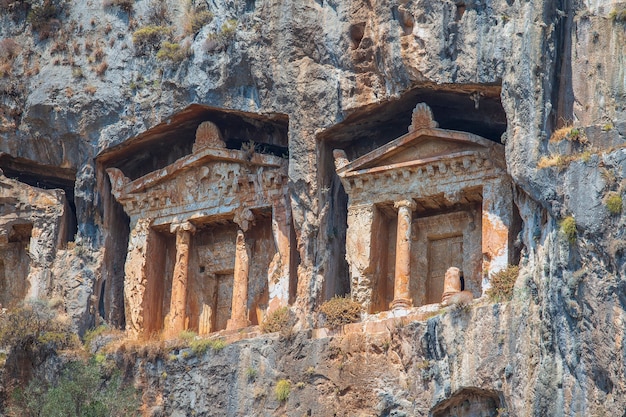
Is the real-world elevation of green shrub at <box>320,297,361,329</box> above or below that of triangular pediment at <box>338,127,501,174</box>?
below

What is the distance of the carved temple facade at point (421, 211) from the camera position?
1172 inches

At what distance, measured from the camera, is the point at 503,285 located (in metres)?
28.2

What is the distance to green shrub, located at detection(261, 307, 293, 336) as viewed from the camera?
3013 cm

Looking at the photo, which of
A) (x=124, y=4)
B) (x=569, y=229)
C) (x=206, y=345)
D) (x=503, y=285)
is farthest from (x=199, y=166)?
(x=569, y=229)

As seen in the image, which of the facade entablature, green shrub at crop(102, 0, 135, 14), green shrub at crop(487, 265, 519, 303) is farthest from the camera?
green shrub at crop(102, 0, 135, 14)

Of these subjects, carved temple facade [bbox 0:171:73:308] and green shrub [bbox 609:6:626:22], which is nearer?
green shrub [bbox 609:6:626:22]

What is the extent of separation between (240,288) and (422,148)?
14.4ft

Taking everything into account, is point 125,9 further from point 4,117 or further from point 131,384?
point 131,384

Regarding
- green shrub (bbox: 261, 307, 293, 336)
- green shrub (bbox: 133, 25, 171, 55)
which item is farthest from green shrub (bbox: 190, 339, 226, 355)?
green shrub (bbox: 133, 25, 171, 55)

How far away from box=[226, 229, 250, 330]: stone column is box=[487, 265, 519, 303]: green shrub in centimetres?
529

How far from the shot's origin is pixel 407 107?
1219 inches

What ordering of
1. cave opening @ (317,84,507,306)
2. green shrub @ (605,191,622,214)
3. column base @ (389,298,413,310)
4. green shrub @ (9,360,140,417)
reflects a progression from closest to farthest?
green shrub @ (605,191,622,214) < column base @ (389,298,413,310) < green shrub @ (9,360,140,417) < cave opening @ (317,84,507,306)

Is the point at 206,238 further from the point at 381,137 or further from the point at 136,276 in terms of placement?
the point at 381,137

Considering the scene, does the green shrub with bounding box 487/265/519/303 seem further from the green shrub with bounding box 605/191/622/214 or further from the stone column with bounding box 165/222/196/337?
the stone column with bounding box 165/222/196/337
